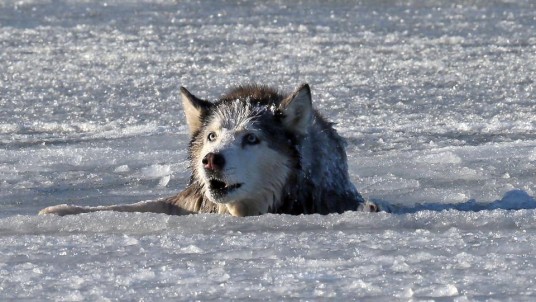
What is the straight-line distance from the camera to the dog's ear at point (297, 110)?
5742 millimetres

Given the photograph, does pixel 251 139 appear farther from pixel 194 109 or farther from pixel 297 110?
pixel 194 109

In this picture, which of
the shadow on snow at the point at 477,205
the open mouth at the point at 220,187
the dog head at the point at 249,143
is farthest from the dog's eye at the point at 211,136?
the shadow on snow at the point at 477,205

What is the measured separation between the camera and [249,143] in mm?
5598

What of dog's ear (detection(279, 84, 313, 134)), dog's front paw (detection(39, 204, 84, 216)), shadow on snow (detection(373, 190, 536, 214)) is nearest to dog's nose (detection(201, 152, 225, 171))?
dog's ear (detection(279, 84, 313, 134))

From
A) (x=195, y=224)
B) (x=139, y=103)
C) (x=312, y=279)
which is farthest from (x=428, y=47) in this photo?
(x=312, y=279)

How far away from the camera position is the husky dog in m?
5.58

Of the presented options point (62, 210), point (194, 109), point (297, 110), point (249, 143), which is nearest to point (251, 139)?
point (249, 143)

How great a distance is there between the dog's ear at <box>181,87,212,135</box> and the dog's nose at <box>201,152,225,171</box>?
62 cm

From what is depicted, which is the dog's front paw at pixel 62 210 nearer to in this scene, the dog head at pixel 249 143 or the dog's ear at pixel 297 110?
the dog head at pixel 249 143

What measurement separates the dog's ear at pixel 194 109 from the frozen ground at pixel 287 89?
825 millimetres

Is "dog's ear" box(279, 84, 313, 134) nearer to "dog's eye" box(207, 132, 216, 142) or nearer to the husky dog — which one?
the husky dog

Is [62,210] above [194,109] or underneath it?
underneath

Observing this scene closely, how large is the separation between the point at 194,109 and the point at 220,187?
0.67m

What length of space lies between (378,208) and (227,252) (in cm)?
139
